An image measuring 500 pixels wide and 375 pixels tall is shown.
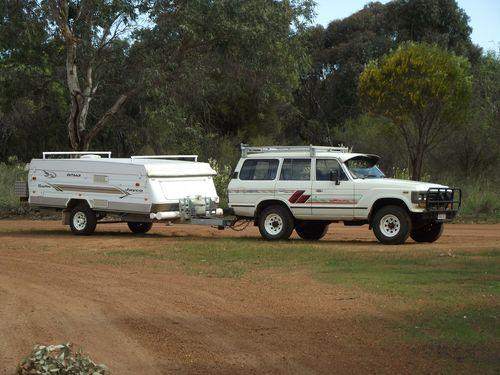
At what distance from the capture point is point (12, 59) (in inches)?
1275

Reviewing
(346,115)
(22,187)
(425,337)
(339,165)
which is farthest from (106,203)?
(346,115)

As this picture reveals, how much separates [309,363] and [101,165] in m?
14.0

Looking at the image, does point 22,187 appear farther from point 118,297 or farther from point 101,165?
point 118,297

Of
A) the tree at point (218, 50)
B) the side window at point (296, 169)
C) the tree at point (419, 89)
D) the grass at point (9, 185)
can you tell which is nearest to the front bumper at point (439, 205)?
the side window at point (296, 169)

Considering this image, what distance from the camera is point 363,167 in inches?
815

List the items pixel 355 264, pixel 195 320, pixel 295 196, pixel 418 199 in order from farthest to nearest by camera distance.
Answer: pixel 295 196
pixel 418 199
pixel 355 264
pixel 195 320

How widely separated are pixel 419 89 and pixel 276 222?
38.3 feet

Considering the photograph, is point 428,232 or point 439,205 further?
point 428,232

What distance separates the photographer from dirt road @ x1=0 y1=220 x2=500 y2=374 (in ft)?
29.5

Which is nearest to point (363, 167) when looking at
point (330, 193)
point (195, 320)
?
point (330, 193)

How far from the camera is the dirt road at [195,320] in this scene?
8.98m

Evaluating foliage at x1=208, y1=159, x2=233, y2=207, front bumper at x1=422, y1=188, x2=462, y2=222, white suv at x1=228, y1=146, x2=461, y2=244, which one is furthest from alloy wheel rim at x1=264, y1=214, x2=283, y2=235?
foliage at x1=208, y1=159, x2=233, y2=207

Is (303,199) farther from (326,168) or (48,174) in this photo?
(48,174)

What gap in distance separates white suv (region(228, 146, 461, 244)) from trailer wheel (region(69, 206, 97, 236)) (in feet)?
12.1
